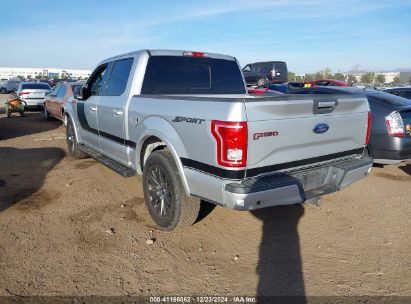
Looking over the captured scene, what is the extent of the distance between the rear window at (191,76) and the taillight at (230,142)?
1.91m

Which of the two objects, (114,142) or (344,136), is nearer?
(344,136)

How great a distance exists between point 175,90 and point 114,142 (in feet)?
3.88

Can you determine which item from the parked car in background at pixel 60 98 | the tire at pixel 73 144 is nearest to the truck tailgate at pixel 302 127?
the tire at pixel 73 144

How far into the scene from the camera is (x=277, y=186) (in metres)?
3.27

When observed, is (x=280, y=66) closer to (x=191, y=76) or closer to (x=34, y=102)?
(x=34, y=102)

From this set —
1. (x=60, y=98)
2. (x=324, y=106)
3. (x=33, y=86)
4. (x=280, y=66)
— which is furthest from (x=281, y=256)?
(x=280, y=66)

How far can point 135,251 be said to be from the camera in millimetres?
3775

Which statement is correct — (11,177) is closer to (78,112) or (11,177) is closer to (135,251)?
(78,112)

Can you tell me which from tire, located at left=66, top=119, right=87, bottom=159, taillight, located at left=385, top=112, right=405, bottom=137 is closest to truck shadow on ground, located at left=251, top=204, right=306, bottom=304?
taillight, located at left=385, top=112, right=405, bottom=137

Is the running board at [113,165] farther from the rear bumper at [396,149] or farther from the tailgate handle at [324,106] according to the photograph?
the rear bumper at [396,149]

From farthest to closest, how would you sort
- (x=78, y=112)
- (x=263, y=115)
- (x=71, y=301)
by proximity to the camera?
(x=78, y=112)
(x=263, y=115)
(x=71, y=301)

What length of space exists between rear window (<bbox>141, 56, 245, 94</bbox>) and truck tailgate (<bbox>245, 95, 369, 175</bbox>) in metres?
1.94

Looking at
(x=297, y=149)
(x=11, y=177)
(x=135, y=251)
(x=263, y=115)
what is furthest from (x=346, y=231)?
(x=11, y=177)

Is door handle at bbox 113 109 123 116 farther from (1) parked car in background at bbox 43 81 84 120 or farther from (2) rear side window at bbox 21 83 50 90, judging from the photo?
(2) rear side window at bbox 21 83 50 90
